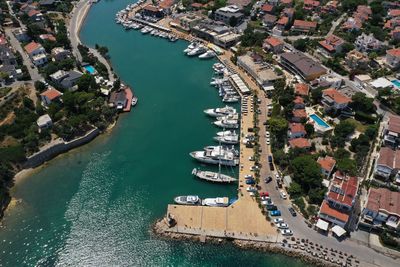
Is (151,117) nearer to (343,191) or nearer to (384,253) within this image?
(343,191)

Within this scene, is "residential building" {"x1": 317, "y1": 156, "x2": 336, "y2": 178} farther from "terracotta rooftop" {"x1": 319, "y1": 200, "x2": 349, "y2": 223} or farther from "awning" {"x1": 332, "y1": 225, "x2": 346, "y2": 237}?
"awning" {"x1": 332, "y1": 225, "x2": 346, "y2": 237}

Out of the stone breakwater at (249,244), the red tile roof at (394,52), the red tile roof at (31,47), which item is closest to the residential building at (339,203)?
the stone breakwater at (249,244)

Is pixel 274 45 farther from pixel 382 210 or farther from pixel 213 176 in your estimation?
pixel 382 210

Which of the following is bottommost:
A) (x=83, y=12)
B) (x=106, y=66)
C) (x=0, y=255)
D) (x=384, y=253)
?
(x=0, y=255)

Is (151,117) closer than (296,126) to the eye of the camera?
No

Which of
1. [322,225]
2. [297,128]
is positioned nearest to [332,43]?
[297,128]

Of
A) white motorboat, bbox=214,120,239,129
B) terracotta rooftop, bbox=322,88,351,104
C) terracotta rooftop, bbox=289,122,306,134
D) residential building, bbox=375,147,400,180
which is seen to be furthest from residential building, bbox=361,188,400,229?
white motorboat, bbox=214,120,239,129

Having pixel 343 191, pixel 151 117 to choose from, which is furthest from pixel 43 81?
Answer: pixel 343 191

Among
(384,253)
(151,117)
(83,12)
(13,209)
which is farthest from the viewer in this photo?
(83,12)
